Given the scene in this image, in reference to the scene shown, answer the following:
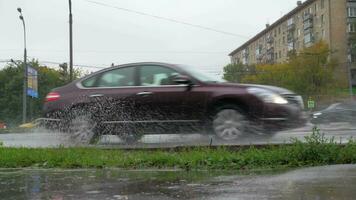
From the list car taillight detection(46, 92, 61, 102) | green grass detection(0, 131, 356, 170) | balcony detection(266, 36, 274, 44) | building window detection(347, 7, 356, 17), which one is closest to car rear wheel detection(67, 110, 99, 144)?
car taillight detection(46, 92, 61, 102)

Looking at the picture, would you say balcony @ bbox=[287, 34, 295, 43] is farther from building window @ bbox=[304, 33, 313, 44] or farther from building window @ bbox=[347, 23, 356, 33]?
building window @ bbox=[347, 23, 356, 33]

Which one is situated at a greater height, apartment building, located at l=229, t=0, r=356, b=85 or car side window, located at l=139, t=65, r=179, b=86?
apartment building, located at l=229, t=0, r=356, b=85

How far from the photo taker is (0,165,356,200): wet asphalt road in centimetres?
505

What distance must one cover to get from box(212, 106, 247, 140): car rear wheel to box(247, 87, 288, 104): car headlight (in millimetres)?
413

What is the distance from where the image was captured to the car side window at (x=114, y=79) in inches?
387

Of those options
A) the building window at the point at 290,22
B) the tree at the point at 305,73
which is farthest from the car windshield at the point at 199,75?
the building window at the point at 290,22

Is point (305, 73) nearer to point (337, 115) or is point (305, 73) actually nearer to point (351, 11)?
point (337, 115)

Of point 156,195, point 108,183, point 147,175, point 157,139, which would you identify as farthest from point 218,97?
point 156,195

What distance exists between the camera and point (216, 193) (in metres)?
5.14

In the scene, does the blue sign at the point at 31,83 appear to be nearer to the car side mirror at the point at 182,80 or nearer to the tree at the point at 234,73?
the tree at the point at 234,73

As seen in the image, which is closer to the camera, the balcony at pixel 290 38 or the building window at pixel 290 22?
the balcony at pixel 290 38

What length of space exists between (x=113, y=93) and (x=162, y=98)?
95 cm

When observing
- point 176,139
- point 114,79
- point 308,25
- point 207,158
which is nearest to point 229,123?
point 176,139

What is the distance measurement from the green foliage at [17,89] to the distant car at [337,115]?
135ft
